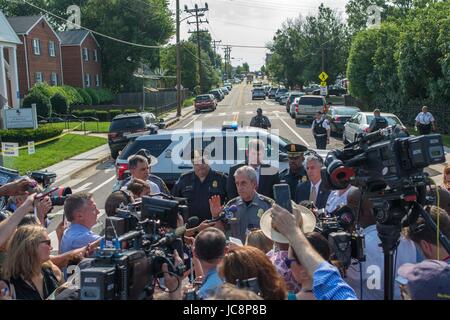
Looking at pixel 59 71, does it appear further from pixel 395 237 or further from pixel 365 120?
pixel 395 237

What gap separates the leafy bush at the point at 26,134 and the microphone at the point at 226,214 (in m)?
19.6

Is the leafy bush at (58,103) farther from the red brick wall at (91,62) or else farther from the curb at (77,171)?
the curb at (77,171)

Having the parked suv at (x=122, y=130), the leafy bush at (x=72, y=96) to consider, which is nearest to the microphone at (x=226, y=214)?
the parked suv at (x=122, y=130)

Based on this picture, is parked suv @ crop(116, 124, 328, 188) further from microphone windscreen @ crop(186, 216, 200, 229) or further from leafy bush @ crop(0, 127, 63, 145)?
leafy bush @ crop(0, 127, 63, 145)

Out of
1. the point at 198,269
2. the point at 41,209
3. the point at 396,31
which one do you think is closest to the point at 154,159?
the point at 41,209

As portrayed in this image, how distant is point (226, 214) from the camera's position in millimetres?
5242

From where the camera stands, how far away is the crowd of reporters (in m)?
2.73

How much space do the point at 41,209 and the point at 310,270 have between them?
3.16 metres

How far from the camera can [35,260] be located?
3.90m

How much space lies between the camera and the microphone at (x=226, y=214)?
5129mm

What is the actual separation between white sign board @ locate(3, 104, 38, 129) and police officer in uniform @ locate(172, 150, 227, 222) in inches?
732

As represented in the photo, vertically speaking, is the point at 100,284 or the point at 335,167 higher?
the point at 335,167

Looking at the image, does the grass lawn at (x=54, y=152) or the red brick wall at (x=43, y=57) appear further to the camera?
the red brick wall at (x=43, y=57)

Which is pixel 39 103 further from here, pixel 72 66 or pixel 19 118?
pixel 72 66
